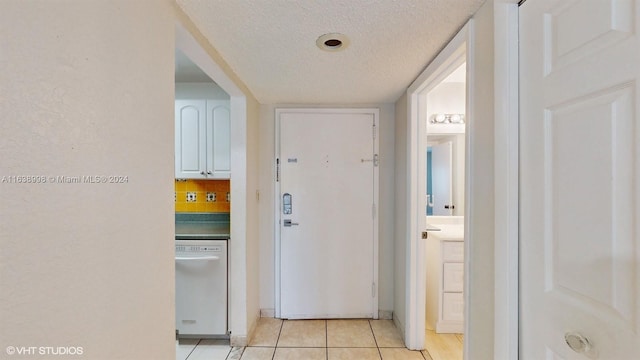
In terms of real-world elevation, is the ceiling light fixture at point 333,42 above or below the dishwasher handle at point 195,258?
above

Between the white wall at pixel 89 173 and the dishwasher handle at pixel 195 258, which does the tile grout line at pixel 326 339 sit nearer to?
the dishwasher handle at pixel 195 258

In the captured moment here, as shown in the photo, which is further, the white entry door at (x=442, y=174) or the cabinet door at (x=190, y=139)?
the white entry door at (x=442, y=174)

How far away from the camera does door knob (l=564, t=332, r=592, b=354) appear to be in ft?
2.53

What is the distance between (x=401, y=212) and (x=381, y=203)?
31cm

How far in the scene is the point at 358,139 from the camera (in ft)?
8.98

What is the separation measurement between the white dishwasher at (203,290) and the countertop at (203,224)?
0.16m

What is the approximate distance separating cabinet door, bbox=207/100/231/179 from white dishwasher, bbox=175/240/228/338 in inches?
26.1

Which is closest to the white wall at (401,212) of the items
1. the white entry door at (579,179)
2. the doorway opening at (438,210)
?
the doorway opening at (438,210)

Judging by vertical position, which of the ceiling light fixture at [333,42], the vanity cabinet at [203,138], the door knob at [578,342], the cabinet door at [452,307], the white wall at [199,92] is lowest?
the cabinet door at [452,307]

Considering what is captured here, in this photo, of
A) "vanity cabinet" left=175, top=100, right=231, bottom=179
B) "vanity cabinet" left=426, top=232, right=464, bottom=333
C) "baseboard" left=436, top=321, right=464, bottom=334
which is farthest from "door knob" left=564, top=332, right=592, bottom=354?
"vanity cabinet" left=175, top=100, right=231, bottom=179

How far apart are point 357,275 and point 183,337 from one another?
160 cm

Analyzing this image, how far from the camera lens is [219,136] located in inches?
99.8

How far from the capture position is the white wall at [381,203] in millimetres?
2758

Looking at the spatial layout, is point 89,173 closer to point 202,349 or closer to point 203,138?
point 203,138
